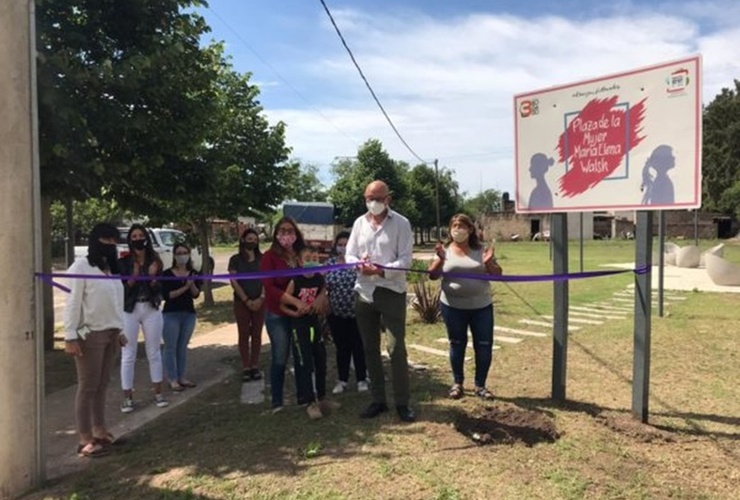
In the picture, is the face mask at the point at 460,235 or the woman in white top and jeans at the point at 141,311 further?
the woman in white top and jeans at the point at 141,311

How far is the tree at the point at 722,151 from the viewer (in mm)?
56616

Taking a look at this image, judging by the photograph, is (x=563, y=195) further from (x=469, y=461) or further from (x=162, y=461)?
(x=162, y=461)

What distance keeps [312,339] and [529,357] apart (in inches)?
132

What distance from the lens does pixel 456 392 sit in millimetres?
5461

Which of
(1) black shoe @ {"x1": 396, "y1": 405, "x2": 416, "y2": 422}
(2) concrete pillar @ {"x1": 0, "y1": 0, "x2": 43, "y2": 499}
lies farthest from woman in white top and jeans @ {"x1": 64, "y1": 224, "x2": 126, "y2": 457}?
(1) black shoe @ {"x1": 396, "y1": 405, "x2": 416, "y2": 422}

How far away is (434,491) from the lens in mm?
3602

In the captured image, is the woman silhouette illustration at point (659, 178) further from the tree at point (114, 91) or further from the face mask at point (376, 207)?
the tree at point (114, 91)

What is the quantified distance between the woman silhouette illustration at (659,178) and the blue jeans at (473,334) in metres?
1.62

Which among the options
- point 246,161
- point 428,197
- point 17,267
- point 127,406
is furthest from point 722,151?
point 17,267

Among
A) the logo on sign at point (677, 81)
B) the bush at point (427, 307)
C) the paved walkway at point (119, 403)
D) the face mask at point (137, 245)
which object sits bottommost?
the paved walkway at point (119, 403)

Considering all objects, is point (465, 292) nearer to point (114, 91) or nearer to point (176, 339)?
point (176, 339)

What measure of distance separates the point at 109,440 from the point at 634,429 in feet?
12.9

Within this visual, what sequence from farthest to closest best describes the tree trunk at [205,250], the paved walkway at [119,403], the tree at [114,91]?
1. the tree trunk at [205,250]
2. the tree at [114,91]
3. the paved walkway at [119,403]

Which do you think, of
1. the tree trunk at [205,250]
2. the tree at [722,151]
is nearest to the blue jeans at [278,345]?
the tree trunk at [205,250]
